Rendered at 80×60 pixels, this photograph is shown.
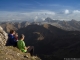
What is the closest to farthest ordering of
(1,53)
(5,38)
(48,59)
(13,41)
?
(1,53), (13,41), (5,38), (48,59)

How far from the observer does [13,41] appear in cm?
1777

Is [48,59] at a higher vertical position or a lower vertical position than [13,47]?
lower

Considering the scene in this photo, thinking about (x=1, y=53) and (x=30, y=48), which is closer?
(x=1, y=53)

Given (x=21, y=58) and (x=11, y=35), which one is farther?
(x=11, y=35)

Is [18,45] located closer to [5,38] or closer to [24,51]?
[24,51]

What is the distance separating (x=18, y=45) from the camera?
16625mm

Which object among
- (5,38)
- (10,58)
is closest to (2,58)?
(10,58)

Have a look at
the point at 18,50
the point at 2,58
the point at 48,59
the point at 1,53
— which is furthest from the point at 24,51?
the point at 48,59

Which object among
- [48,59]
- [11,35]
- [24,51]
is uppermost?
[11,35]

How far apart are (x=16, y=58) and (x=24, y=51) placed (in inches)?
122

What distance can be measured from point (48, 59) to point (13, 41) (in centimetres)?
16419

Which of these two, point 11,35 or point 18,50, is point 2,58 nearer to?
point 18,50

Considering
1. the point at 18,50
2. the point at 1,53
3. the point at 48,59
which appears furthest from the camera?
the point at 48,59

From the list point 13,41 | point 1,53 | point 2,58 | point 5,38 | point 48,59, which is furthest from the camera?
point 48,59
